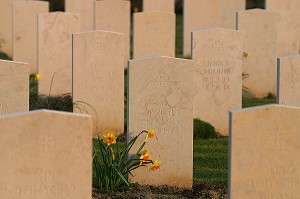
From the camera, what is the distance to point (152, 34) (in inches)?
611

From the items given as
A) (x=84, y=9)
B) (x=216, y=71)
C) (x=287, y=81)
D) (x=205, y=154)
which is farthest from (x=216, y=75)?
(x=84, y=9)

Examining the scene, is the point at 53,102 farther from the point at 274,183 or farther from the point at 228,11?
the point at 228,11

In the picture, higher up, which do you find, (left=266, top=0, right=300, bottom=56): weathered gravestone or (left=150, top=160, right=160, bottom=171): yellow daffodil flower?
(left=266, top=0, right=300, bottom=56): weathered gravestone

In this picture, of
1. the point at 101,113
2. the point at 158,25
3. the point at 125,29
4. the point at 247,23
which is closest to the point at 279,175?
the point at 101,113

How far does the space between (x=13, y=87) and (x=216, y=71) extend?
3.18m

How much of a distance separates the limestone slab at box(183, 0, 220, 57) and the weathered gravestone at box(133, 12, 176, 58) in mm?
2593

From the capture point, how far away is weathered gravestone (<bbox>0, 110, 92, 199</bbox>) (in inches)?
255

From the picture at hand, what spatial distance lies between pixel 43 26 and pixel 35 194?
7.74 m

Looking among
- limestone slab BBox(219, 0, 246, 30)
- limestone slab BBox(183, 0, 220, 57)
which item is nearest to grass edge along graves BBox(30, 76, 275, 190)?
limestone slab BBox(183, 0, 220, 57)

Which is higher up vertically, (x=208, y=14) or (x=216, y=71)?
(x=208, y=14)

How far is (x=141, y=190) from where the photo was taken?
825 cm

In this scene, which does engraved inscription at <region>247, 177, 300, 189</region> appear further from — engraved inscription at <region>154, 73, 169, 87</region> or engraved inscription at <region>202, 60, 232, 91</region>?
engraved inscription at <region>202, 60, 232, 91</region>

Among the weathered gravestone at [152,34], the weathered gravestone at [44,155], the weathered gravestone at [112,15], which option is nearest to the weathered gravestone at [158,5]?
the weathered gravestone at [112,15]

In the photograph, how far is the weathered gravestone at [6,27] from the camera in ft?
59.9
